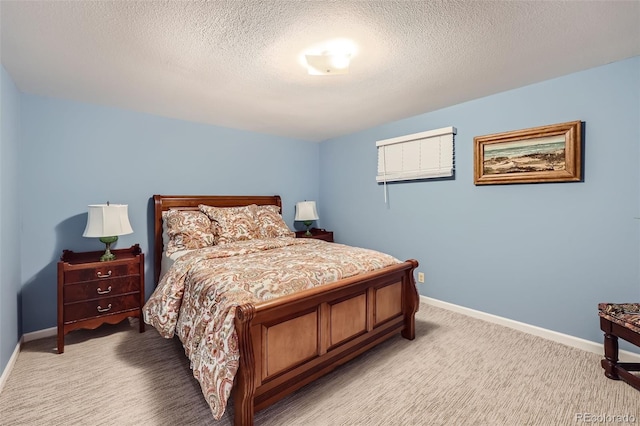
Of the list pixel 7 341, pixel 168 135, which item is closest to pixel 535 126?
pixel 168 135

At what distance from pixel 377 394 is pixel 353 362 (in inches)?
15.5

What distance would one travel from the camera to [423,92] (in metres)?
2.71

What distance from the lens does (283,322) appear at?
5.63 feet

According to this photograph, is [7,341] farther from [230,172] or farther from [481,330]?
[481,330]

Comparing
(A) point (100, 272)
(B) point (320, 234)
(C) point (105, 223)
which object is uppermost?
(C) point (105, 223)

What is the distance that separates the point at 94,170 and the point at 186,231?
44.3 inches

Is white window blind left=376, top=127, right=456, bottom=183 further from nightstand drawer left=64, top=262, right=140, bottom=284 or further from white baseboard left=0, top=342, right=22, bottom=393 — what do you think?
white baseboard left=0, top=342, right=22, bottom=393

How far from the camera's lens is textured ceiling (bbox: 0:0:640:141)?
5.12ft

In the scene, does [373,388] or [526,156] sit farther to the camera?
[526,156]

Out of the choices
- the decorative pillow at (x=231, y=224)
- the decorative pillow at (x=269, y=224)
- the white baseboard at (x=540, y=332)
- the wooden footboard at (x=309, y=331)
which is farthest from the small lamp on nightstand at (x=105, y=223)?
the white baseboard at (x=540, y=332)

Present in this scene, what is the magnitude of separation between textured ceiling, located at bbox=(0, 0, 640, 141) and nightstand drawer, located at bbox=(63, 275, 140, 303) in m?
1.71

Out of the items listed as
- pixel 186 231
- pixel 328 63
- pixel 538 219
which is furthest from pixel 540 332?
pixel 186 231

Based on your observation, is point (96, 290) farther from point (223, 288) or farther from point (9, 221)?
point (223, 288)

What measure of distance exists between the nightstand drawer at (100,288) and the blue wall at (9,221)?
36 cm
